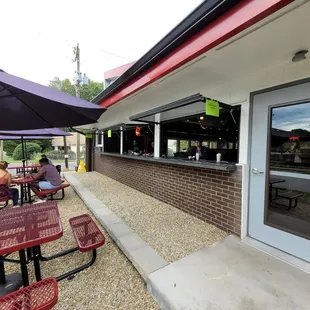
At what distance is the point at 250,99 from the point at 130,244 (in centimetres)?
275

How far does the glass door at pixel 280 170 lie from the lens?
7.82 ft

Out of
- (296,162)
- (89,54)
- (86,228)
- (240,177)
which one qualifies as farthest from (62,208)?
(89,54)

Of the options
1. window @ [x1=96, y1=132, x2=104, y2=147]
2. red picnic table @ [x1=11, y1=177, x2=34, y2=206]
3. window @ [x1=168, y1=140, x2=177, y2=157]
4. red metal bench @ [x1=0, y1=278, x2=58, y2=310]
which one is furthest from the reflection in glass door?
window @ [x1=96, y1=132, x2=104, y2=147]

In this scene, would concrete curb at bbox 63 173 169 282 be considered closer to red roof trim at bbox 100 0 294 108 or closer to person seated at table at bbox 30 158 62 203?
person seated at table at bbox 30 158 62 203

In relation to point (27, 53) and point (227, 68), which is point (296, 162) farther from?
point (27, 53)

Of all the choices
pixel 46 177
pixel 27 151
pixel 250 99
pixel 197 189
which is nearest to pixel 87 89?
pixel 27 151

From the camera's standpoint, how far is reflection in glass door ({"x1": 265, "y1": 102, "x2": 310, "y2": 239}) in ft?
7.98

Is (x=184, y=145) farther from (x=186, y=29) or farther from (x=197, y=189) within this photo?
(x=186, y=29)

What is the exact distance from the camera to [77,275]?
6.98ft

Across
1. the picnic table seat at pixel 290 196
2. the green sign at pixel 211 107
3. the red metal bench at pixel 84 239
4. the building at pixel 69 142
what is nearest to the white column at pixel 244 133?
the green sign at pixel 211 107

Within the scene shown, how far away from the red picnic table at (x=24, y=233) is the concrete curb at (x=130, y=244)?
3.26 ft

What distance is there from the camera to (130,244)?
2602 mm

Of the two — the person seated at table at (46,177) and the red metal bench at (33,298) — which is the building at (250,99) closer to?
the red metal bench at (33,298)

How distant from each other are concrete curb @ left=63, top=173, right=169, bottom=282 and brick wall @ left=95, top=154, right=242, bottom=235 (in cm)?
137
